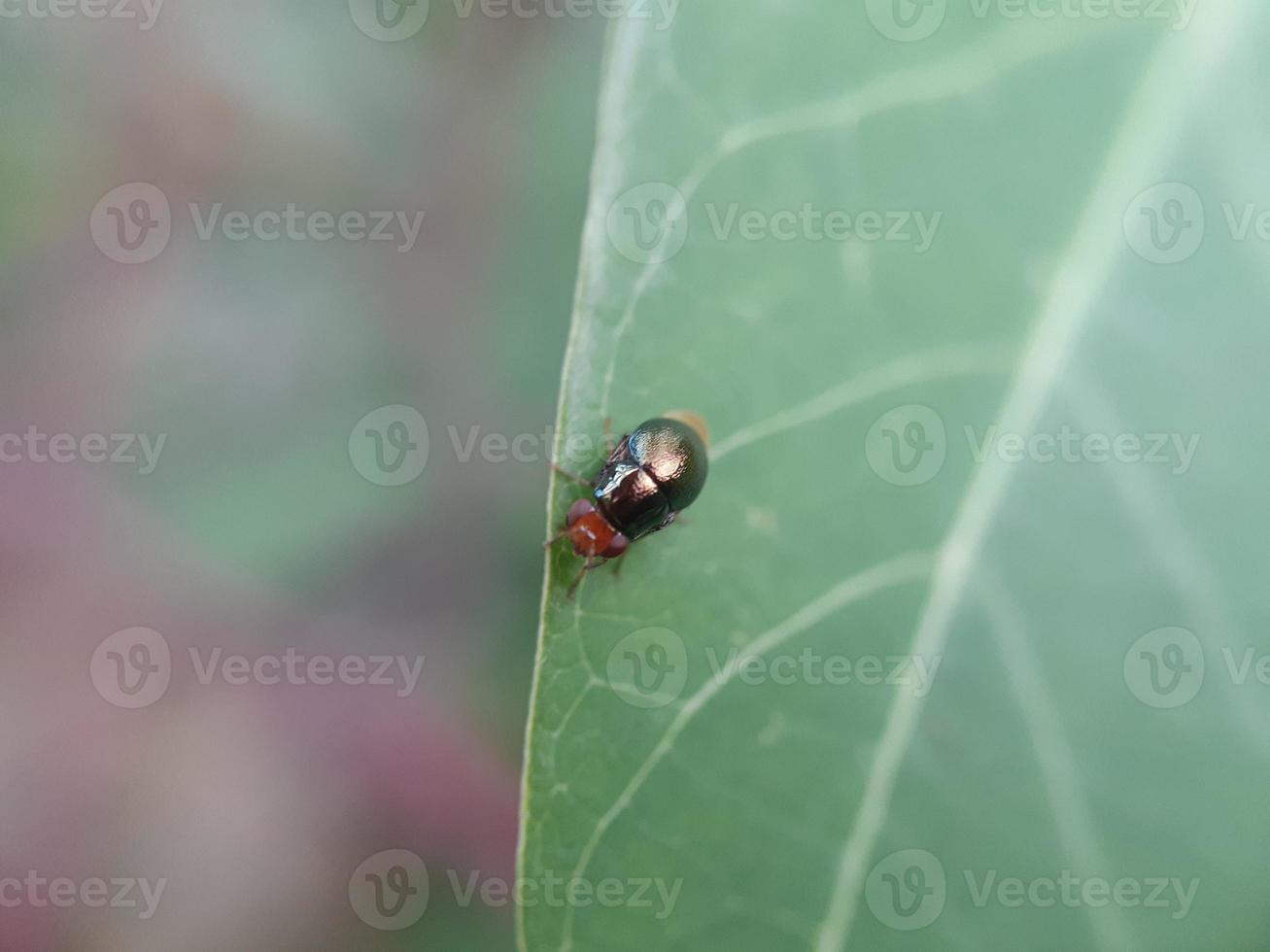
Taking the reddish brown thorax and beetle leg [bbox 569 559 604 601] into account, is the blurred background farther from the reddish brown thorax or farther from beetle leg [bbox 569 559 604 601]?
beetle leg [bbox 569 559 604 601]

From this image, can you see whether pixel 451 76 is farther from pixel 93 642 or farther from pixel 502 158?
pixel 93 642

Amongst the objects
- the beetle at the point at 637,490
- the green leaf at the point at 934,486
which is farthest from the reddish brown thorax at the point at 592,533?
the green leaf at the point at 934,486

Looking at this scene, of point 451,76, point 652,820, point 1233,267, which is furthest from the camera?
point 451,76

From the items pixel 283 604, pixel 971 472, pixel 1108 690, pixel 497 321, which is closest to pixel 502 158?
pixel 497 321

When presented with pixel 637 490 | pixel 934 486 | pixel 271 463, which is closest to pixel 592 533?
pixel 637 490

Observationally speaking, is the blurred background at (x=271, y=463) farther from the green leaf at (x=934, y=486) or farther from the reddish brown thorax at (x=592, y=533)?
the green leaf at (x=934, y=486)

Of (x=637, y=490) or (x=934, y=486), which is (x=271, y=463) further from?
(x=934, y=486)
